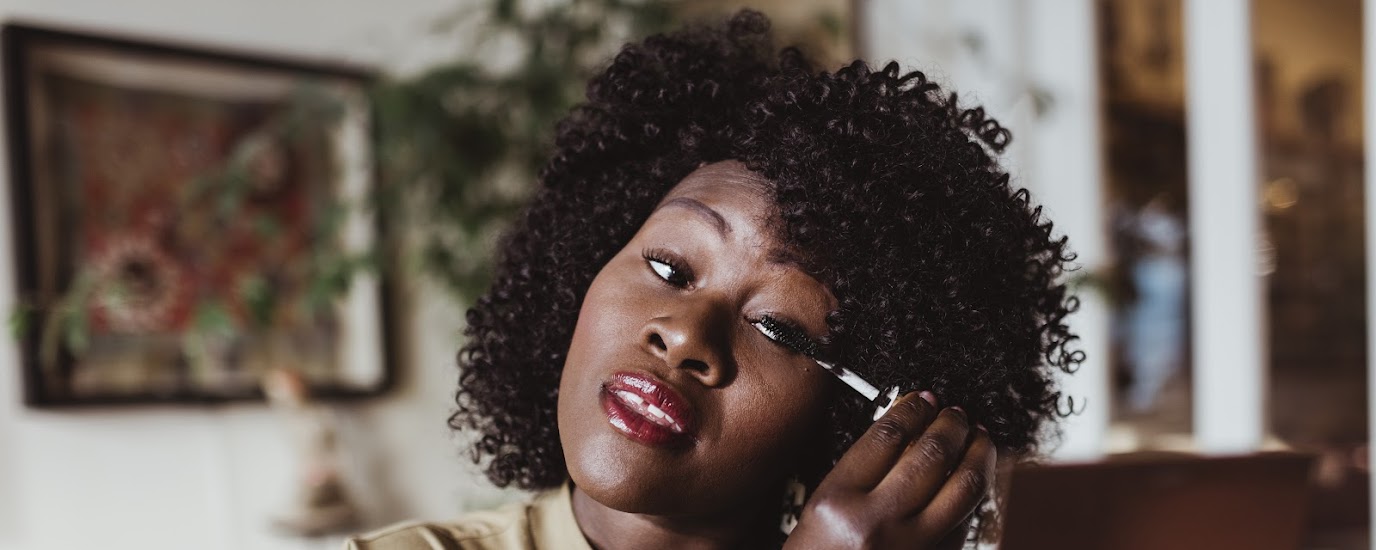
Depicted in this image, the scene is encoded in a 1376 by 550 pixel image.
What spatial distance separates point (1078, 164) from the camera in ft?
8.34

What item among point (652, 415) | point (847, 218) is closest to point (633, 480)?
point (652, 415)

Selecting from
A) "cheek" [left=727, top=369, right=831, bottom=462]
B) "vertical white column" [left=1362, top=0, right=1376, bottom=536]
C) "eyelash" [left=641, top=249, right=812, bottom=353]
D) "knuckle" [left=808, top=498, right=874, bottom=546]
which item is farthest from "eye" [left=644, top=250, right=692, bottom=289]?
"vertical white column" [left=1362, top=0, right=1376, bottom=536]

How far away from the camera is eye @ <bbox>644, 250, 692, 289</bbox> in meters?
0.87

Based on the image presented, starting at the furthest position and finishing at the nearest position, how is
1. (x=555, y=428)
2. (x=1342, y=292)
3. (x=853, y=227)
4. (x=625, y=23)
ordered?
(x=625, y=23), (x=1342, y=292), (x=555, y=428), (x=853, y=227)

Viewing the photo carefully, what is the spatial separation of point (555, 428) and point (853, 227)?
402 millimetres

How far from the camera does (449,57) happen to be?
8.84ft

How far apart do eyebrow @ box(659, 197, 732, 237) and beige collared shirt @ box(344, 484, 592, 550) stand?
0.95ft

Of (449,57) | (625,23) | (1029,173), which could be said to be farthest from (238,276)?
(1029,173)

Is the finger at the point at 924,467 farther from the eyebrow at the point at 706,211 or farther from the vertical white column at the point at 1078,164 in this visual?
the vertical white column at the point at 1078,164

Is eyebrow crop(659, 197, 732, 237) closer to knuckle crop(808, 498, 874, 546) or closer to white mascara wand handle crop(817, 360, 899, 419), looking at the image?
white mascara wand handle crop(817, 360, 899, 419)

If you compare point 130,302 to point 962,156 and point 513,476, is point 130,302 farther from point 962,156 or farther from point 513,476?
point 962,156

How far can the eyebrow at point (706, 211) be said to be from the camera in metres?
0.87

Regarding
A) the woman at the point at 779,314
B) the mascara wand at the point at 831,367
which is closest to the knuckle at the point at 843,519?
the woman at the point at 779,314

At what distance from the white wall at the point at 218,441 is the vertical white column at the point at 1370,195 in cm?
162
